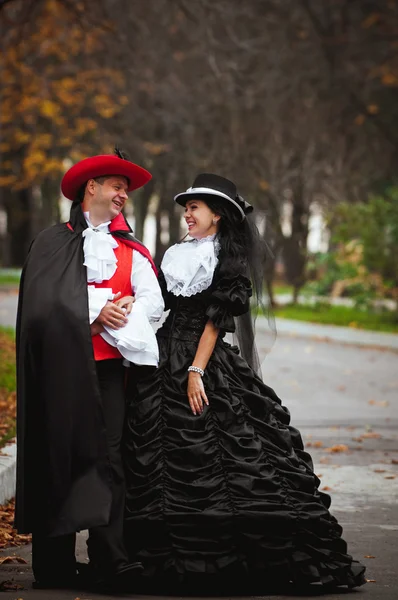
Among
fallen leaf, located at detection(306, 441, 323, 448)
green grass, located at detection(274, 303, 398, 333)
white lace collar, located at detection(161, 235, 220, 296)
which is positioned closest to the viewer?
white lace collar, located at detection(161, 235, 220, 296)

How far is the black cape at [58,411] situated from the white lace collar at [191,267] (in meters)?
0.54

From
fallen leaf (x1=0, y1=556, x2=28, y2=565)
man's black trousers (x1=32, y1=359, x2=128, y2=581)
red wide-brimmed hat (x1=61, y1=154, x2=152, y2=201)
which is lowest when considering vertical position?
fallen leaf (x1=0, y1=556, x2=28, y2=565)

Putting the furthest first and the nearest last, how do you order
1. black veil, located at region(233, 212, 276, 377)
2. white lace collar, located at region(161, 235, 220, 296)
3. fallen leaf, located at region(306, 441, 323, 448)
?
fallen leaf, located at region(306, 441, 323, 448), black veil, located at region(233, 212, 276, 377), white lace collar, located at region(161, 235, 220, 296)

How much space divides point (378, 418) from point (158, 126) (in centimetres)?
2759

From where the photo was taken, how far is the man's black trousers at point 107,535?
496cm

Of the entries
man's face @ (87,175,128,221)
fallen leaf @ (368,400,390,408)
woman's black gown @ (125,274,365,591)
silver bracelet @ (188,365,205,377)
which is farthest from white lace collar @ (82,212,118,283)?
fallen leaf @ (368,400,390,408)

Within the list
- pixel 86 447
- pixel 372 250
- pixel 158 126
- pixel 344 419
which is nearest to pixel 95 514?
pixel 86 447

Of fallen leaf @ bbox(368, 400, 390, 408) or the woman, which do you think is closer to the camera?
the woman

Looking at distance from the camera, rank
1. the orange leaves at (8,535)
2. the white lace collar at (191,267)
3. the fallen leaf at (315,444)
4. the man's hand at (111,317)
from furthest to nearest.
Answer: the fallen leaf at (315,444)
the orange leaves at (8,535)
the white lace collar at (191,267)
the man's hand at (111,317)

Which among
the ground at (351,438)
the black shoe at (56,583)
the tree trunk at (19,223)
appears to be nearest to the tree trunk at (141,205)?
the tree trunk at (19,223)

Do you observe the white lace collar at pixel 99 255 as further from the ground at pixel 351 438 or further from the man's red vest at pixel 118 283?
the ground at pixel 351 438

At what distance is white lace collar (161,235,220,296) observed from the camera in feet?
17.8

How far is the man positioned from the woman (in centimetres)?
15

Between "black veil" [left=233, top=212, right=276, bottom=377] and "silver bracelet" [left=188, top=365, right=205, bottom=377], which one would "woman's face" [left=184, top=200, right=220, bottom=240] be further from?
"silver bracelet" [left=188, top=365, right=205, bottom=377]
